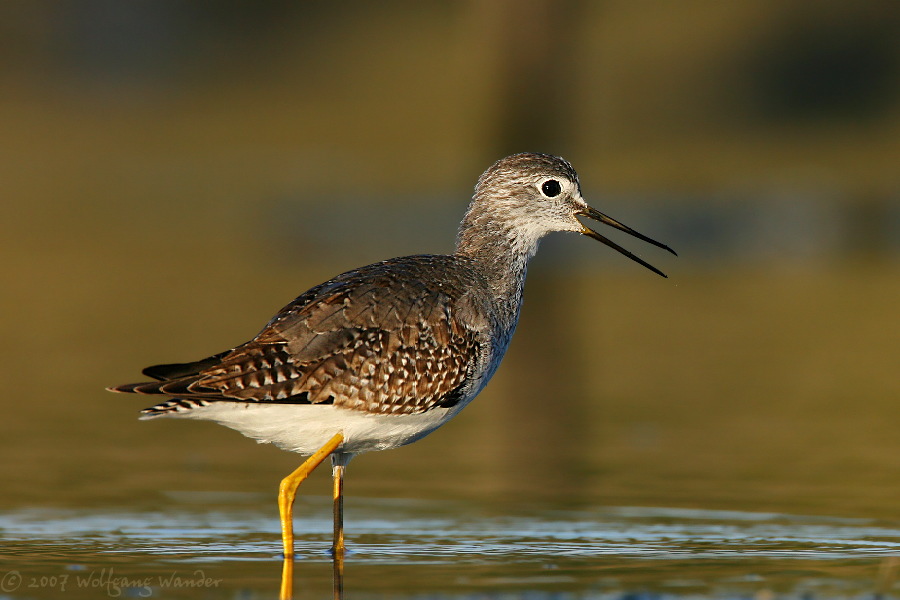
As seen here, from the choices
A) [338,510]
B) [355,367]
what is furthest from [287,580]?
[355,367]

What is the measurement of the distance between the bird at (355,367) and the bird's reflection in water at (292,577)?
0.13 m

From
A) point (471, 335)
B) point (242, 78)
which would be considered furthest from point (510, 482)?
point (242, 78)

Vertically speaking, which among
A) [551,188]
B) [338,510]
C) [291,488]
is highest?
[551,188]

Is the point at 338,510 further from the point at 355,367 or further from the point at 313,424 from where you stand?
the point at 355,367

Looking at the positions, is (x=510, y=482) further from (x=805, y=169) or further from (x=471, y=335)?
(x=805, y=169)

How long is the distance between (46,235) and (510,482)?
16.7 metres

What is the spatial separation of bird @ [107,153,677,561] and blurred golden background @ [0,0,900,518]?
1538 millimetres

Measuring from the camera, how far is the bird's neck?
9555 millimetres

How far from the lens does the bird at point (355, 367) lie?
803cm

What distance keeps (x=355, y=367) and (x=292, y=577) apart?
122 centimetres

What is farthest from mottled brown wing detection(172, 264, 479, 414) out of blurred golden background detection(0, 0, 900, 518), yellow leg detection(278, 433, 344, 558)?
blurred golden background detection(0, 0, 900, 518)

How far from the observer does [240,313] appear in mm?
17453

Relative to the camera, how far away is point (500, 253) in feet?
32.0

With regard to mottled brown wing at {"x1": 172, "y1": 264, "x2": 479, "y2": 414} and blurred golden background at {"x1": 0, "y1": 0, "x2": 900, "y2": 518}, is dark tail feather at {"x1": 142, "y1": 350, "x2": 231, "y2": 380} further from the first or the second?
blurred golden background at {"x1": 0, "y1": 0, "x2": 900, "y2": 518}
